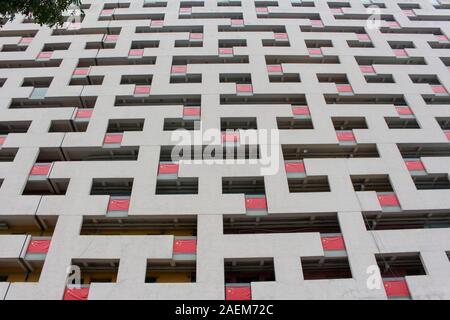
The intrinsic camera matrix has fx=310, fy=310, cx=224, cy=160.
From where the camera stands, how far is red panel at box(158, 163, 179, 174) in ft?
51.3

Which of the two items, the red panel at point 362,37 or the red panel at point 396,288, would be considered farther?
the red panel at point 362,37

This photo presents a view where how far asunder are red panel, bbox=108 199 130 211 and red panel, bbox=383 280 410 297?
11672 mm

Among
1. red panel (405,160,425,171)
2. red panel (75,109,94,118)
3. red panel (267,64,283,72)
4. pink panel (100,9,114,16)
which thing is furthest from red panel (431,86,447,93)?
pink panel (100,9,114,16)

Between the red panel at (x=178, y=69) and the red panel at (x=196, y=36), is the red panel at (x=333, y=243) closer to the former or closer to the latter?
the red panel at (x=178, y=69)

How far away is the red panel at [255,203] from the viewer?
14562 mm

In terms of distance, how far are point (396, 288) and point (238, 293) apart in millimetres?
6421

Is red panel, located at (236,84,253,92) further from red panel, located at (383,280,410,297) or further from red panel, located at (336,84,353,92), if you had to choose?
red panel, located at (383,280,410,297)

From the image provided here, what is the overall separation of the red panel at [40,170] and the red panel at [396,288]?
16.6 m

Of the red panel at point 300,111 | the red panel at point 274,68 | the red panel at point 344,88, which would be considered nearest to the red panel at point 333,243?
the red panel at point 300,111

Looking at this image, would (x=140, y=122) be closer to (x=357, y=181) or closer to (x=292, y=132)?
(x=292, y=132)

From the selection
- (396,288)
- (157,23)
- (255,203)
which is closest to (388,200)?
(396,288)

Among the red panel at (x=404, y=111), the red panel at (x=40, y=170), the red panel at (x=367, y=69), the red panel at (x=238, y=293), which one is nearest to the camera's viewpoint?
the red panel at (x=238, y=293)

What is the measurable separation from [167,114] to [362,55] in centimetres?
1503

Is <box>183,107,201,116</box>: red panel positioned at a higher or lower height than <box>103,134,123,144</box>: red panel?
higher
